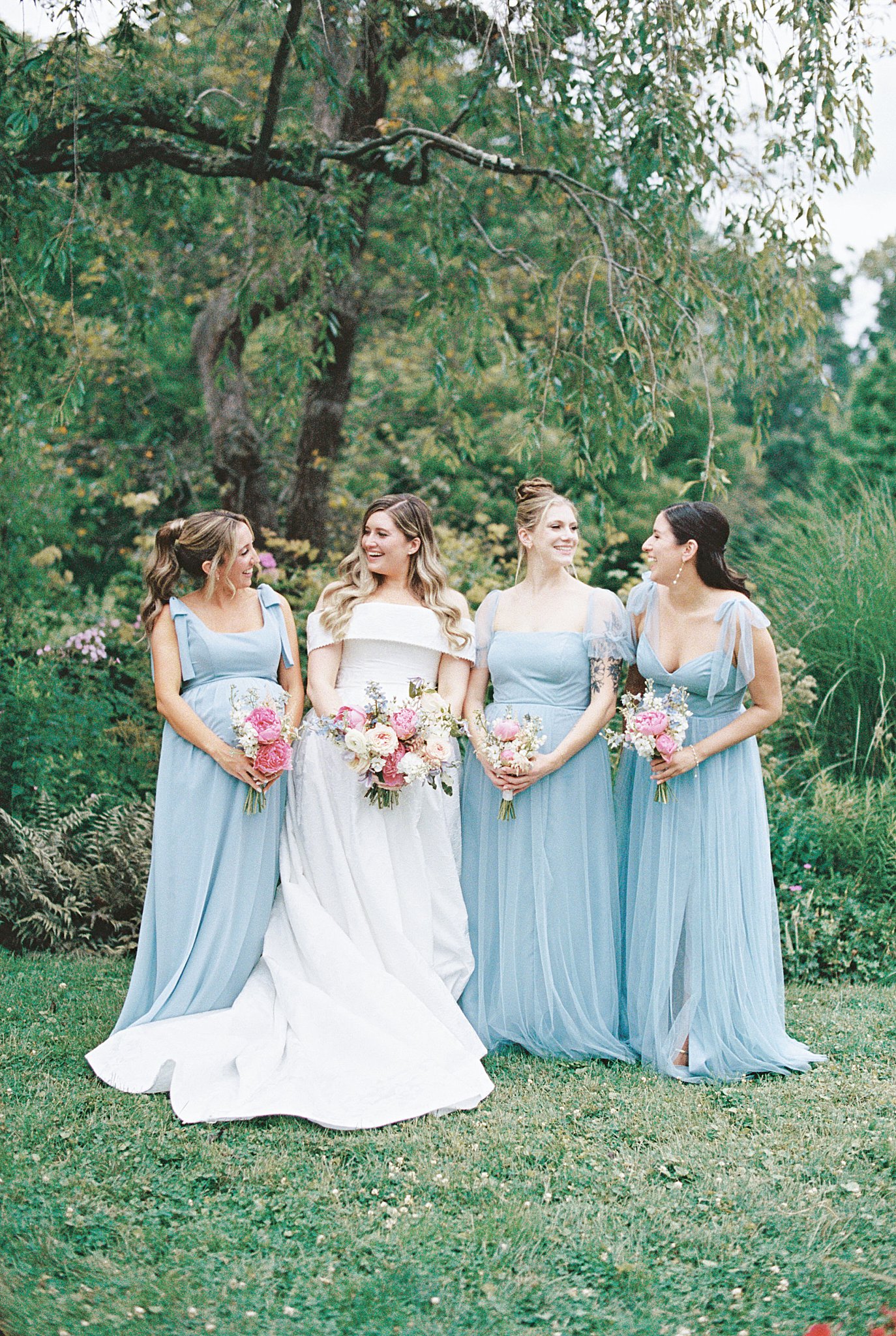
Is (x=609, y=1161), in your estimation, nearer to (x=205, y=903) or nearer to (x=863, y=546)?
(x=205, y=903)

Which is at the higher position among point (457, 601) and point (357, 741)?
point (457, 601)

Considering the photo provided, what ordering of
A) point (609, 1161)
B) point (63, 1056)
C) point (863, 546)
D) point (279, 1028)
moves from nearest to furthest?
point (609, 1161) → point (279, 1028) → point (63, 1056) → point (863, 546)

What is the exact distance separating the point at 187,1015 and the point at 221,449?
20.0ft

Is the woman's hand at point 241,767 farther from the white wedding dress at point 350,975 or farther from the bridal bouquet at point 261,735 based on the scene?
the white wedding dress at point 350,975

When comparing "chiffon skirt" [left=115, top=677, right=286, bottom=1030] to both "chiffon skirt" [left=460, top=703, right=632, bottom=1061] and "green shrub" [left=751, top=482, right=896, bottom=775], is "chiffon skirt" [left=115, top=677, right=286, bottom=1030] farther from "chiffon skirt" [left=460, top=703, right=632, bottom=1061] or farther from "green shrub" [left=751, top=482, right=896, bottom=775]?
"green shrub" [left=751, top=482, right=896, bottom=775]

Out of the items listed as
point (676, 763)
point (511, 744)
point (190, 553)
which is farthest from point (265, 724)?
point (676, 763)

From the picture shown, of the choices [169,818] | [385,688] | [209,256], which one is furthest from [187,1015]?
[209,256]

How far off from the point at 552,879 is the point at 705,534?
152 cm

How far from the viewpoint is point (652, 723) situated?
445cm

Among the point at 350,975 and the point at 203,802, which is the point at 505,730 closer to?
the point at 350,975

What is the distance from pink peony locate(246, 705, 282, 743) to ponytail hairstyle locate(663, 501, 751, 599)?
1707mm

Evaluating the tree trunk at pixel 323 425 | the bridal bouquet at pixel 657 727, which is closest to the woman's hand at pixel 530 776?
the bridal bouquet at pixel 657 727

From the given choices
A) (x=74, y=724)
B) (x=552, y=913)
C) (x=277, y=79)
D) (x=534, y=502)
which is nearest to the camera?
(x=552, y=913)

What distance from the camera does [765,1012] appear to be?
4695 millimetres
